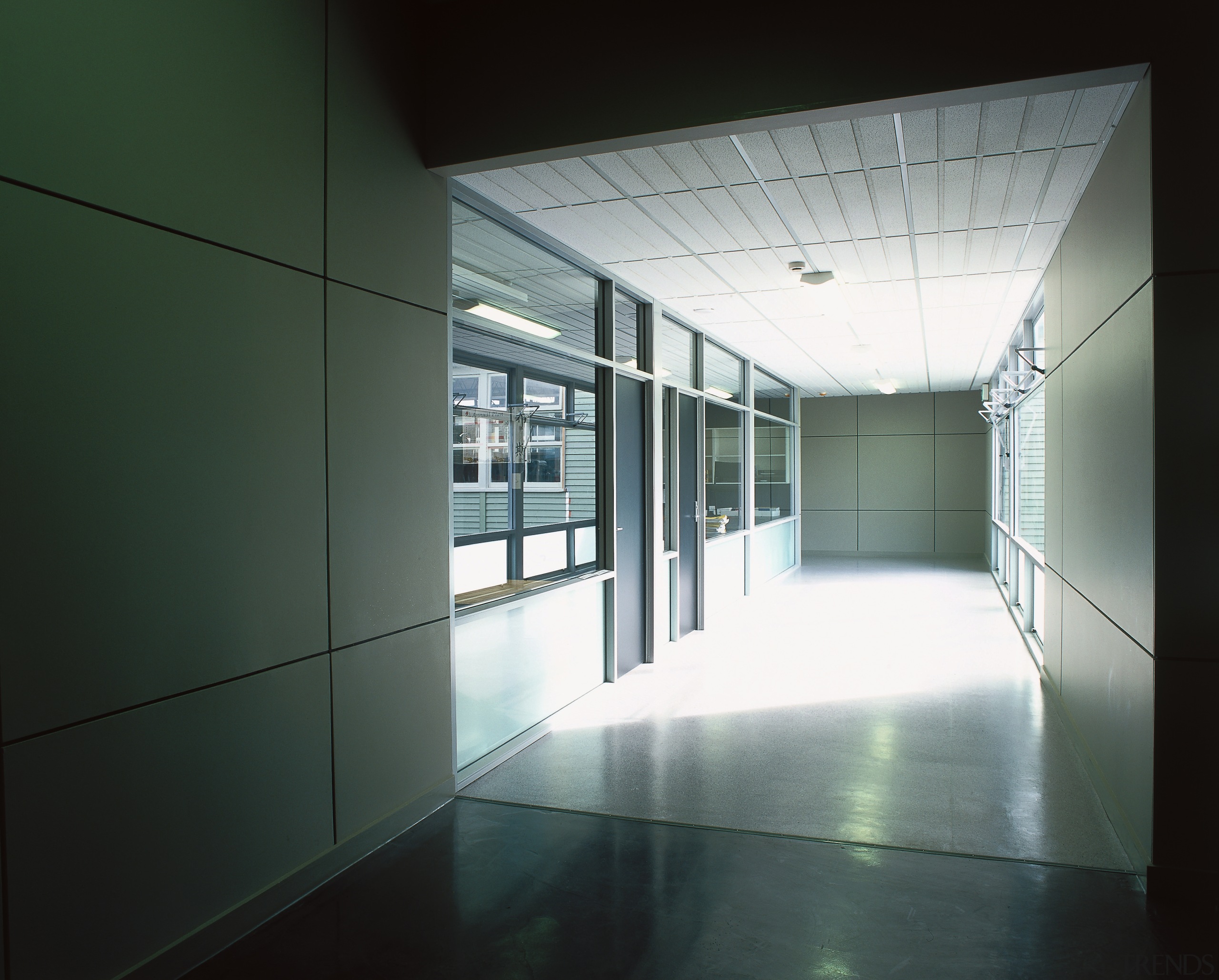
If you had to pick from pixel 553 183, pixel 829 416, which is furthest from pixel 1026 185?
pixel 829 416

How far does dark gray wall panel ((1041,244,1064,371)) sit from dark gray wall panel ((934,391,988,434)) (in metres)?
9.88

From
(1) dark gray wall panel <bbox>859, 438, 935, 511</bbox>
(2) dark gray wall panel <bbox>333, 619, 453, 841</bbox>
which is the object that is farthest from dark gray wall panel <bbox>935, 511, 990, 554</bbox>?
(2) dark gray wall panel <bbox>333, 619, 453, 841</bbox>

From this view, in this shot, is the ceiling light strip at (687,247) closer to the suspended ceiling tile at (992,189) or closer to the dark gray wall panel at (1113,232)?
the suspended ceiling tile at (992,189)

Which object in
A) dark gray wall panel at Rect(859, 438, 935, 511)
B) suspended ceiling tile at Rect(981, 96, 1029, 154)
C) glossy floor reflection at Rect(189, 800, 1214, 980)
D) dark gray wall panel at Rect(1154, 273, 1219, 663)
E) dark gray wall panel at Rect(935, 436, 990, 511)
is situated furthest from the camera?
dark gray wall panel at Rect(859, 438, 935, 511)

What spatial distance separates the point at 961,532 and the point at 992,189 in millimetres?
11657

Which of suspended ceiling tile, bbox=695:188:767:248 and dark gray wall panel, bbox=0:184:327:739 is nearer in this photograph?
dark gray wall panel, bbox=0:184:327:739

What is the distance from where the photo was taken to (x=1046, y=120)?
3.46 metres

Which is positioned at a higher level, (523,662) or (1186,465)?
(1186,465)

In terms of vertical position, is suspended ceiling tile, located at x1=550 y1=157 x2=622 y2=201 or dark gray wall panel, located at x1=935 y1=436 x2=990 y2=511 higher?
suspended ceiling tile, located at x1=550 y1=157 x2=622 y2=201

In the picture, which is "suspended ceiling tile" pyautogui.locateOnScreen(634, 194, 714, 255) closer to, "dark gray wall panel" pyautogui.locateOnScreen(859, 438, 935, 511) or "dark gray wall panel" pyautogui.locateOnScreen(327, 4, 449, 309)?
"dark gray wall panel" pyautogui.locateOnScreen(327, 4, 449, 309)

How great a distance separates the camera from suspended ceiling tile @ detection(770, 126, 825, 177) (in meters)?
3.56

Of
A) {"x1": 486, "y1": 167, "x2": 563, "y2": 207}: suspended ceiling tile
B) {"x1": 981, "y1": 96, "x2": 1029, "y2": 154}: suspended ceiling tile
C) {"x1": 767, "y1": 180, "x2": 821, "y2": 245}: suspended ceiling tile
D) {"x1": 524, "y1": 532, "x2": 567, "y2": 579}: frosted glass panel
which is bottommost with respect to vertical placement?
{"x1": 524, "y1": 532, "x2": 567, "y2": 579}: frosted glass panel

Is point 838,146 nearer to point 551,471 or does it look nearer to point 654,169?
point 654,169

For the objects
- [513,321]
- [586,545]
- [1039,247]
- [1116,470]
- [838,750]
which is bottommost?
[838,750]
